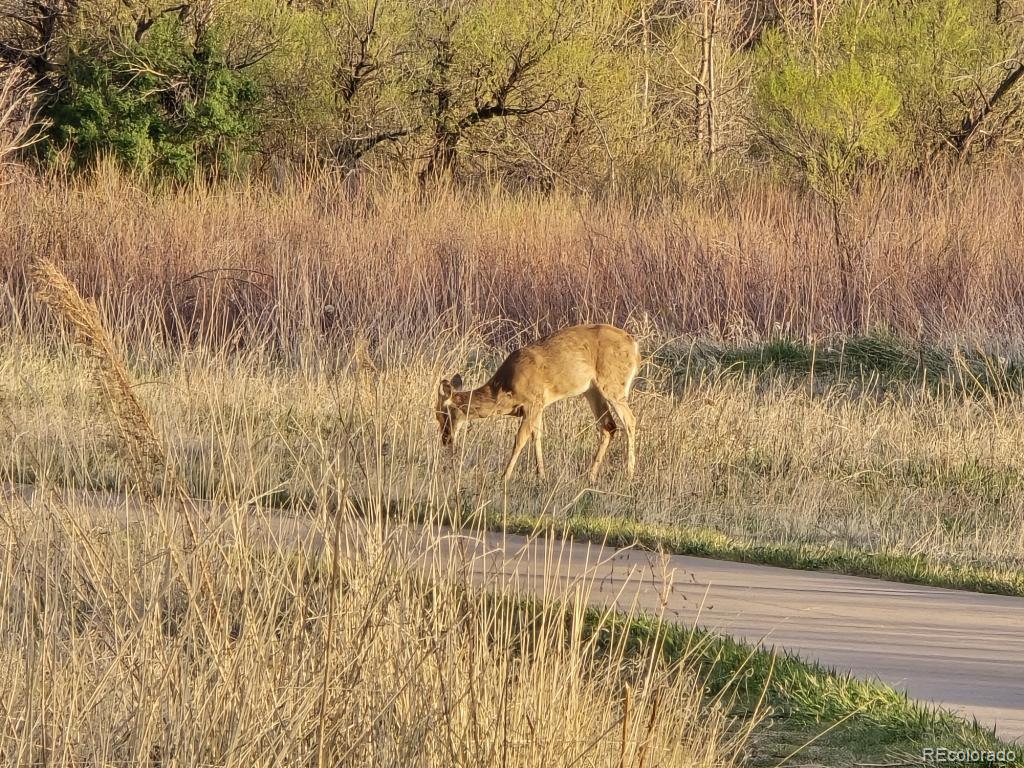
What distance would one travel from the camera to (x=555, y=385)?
37.4 ft

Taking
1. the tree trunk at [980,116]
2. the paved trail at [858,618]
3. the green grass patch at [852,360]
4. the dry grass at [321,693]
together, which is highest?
the tree trunk at [980,116]

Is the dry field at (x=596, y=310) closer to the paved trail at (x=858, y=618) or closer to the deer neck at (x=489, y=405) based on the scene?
the deer neck at (x=489, y=405)

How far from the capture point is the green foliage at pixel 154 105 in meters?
28.4

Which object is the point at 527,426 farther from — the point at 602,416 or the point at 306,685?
the point at 306,685

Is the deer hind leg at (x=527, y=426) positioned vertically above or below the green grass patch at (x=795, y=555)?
above

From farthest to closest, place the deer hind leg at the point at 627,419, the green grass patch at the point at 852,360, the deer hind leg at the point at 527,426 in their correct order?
the green grass patch at the point at 852,360 → the deer hind leg at the point at 627,419 → the deer hind leg at the point at 527,426

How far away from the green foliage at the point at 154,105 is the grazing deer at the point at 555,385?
1853 centimetres

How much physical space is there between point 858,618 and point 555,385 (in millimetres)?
4709

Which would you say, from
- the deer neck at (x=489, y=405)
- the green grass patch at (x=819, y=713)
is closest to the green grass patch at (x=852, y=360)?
the deer neck at (x=489, y=405)

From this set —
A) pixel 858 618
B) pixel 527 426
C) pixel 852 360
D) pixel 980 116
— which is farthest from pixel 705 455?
pixel 980 116

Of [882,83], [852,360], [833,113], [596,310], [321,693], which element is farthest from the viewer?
[882,83]

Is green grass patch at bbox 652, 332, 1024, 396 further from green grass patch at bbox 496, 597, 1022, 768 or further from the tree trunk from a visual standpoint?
the tree trunk

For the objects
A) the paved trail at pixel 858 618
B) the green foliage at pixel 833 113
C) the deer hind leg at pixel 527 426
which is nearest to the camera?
the paved trail at pixel 858 618

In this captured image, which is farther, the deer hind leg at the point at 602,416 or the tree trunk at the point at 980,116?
the tree trunk at the point at 980,116
